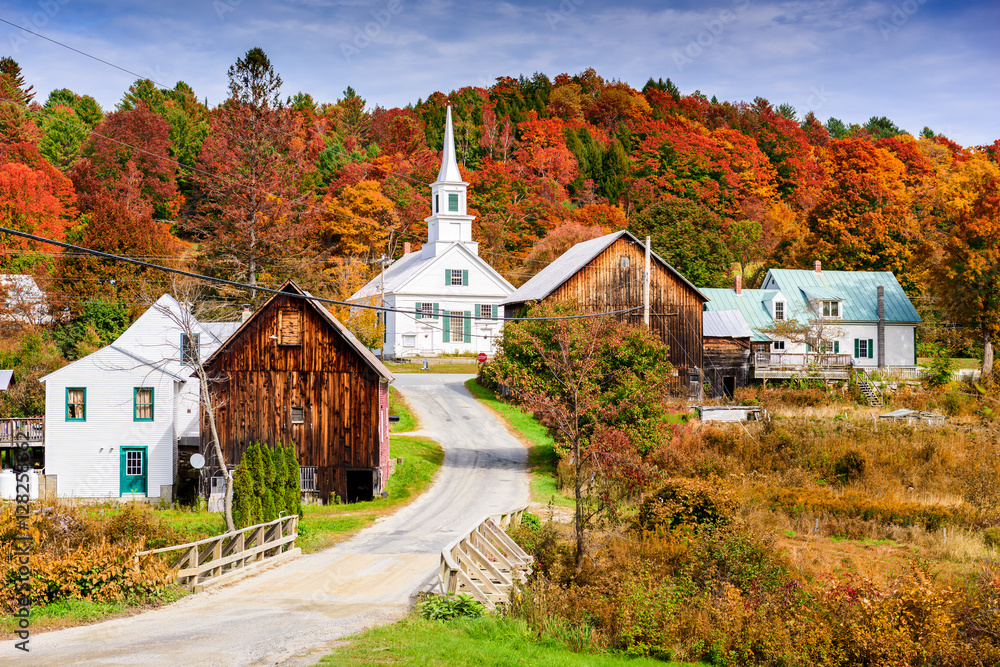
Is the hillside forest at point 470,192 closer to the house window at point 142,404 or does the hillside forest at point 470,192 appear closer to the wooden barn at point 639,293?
the house window at point 142,404

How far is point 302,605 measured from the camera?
15922 millimetres

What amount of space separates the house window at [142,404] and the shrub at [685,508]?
2331cm

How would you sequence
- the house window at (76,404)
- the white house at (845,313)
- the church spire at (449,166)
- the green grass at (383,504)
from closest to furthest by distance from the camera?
the green grass at (383,504)
the house window at (76,404)
the white house at (845,313)
the church spire at (449,166)

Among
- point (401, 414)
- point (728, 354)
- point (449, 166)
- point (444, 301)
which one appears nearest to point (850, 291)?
point (728, 354)

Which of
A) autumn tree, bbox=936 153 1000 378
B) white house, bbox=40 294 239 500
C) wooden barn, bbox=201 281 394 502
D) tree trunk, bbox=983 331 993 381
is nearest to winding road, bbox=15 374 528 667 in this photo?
wooden barn, bbox=201 281 394 502

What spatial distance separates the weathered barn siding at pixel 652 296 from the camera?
45.7 m

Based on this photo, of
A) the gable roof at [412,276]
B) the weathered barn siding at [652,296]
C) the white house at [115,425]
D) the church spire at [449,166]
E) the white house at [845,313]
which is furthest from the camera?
the church spire at [449,166]

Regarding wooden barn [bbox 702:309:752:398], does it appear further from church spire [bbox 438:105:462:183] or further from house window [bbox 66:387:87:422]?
house window [bbox 66:387:87:422]

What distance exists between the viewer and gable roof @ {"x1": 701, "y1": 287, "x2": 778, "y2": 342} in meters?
52.4

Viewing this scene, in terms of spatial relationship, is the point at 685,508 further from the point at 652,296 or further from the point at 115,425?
the point at 115,425

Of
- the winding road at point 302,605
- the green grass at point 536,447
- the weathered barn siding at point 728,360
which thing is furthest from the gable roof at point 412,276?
the winding road at point 302,605

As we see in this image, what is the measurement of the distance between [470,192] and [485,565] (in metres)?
64.3

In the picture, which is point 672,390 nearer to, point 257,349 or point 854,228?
point 257,349

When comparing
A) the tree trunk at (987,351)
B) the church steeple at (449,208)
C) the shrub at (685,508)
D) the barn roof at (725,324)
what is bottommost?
the shrub at (685,508)
